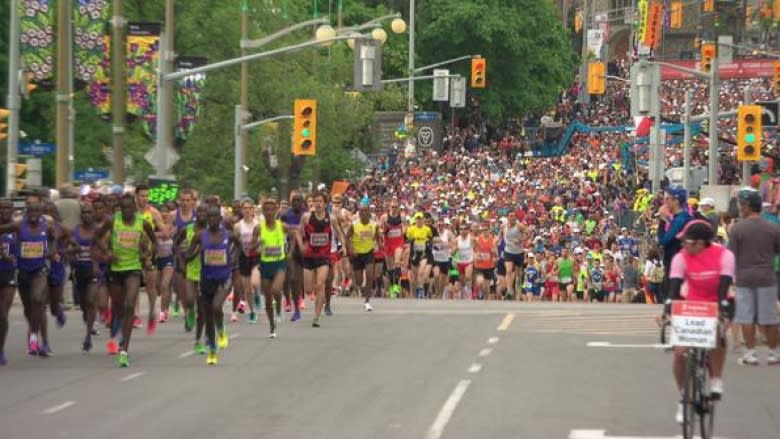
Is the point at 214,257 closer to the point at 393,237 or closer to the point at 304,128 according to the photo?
the point at 393,237

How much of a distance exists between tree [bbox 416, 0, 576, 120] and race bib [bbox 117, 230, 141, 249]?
72170mm

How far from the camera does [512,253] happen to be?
3834 centimetres

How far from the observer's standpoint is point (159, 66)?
36062mm

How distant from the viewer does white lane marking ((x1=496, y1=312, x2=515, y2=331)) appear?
25.4 meters

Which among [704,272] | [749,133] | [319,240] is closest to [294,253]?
[319,240]

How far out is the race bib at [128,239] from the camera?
20.3m

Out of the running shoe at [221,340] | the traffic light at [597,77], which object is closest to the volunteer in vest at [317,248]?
the running shoe at [221,340]

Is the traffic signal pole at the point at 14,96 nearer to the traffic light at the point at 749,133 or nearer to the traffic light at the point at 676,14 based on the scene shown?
the traffic light at the point at 749,133

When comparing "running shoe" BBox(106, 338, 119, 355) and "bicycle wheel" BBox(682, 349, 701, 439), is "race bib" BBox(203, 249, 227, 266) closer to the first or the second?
"running shoe" BBox(106, 338, 119, 355)

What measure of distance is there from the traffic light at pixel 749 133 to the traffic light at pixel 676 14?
93696 mm

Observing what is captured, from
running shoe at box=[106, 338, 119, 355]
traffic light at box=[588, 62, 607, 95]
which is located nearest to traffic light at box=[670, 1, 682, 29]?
traffic light at box=[588, 62, 607, 95]

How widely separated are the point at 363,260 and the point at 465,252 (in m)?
8.40

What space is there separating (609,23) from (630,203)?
97592 mm

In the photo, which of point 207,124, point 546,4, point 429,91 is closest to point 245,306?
point 207,124
